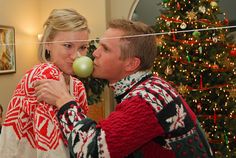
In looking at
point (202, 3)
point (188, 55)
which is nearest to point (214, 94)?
point (188, 55)

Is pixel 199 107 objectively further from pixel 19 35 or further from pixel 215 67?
pixel 19 35

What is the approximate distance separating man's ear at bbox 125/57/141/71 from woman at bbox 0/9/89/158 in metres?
0.21

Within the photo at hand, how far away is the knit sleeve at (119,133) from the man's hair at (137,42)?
20cm

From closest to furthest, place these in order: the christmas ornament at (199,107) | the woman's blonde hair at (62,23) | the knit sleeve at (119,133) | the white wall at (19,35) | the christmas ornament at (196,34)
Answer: the knit sleeve at (119,133) → the woman's blonde hair at (62,23) → the christmas ornament at (196,34) → the christmas ornament at (199,107) → the white wall at (19,35)

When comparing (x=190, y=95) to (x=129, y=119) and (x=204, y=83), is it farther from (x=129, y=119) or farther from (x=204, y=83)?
(x=129, y=119)

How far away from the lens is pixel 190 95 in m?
3.44

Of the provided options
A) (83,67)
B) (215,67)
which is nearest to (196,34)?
(215,67)

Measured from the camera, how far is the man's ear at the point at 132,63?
111cm

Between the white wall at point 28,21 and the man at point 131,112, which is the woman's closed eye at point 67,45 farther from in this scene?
the white wall at point 28,21

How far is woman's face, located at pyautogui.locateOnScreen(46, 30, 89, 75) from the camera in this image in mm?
1212

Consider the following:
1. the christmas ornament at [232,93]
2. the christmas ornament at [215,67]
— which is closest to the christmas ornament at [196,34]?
the christmas ornament at [215,67]

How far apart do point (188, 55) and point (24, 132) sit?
103 inches

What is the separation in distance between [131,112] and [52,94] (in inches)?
10.8

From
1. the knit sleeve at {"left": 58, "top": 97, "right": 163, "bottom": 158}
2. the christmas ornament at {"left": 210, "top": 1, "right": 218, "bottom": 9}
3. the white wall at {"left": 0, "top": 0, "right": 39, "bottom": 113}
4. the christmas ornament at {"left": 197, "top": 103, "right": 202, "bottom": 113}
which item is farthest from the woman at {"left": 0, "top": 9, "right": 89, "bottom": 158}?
the white wall at {"left": 0, "top": 0, "right": 39, "bottom": 113}
